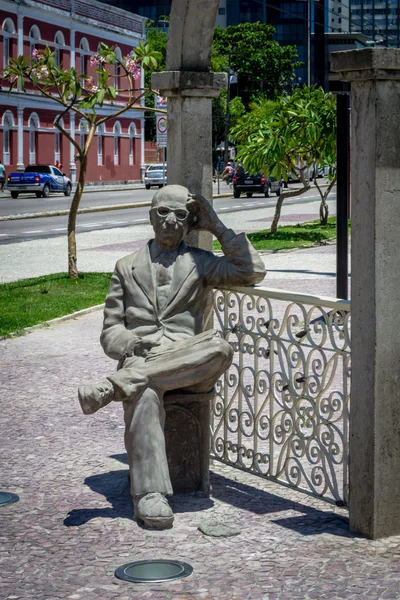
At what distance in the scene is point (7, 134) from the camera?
175 ft

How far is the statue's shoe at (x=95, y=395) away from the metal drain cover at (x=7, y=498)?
80 cm

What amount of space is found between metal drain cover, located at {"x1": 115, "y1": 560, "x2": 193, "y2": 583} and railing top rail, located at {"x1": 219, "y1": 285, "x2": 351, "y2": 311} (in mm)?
1474

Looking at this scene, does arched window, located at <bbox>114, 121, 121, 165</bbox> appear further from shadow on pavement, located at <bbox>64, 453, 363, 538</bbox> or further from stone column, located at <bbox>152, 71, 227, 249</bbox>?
shadow on pavement, located at <bbox>64, 453, 363, 538</bbox>

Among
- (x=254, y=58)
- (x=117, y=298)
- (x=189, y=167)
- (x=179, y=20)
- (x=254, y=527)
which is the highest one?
(x=254, y=58)

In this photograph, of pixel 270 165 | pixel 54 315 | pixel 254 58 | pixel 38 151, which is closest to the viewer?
pixel 54 315

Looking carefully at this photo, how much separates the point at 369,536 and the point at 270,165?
17.4 meters

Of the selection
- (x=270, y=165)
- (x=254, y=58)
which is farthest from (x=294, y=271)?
(x=254, y=58)

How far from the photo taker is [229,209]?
1454 inches

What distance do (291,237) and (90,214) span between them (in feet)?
40.7

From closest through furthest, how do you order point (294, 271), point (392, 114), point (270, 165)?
point (392, 114)
point (294, 271)
point (270, 165)

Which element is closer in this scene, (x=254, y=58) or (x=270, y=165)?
(x=270, y=165)

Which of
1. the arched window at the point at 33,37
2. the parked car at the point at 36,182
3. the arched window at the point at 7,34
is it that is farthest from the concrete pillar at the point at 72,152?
the parked car at the point at 36,182

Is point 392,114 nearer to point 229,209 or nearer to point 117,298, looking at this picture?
point 117,298

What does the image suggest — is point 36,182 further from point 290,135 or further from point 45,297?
point 45,297
